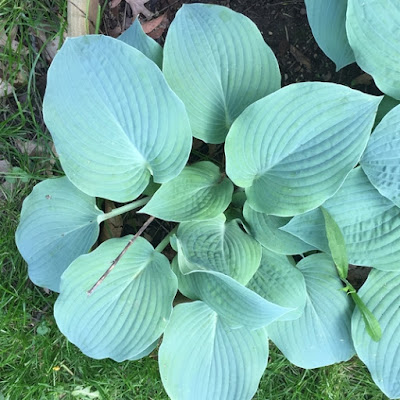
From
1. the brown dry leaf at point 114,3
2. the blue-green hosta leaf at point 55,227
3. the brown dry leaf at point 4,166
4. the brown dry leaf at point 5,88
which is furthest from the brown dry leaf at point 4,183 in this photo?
the brown dry leaf at point 114,3

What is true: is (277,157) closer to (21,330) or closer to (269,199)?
(269,199)

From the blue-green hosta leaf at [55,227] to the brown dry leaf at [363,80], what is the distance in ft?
2.92

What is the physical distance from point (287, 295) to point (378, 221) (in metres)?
0.30

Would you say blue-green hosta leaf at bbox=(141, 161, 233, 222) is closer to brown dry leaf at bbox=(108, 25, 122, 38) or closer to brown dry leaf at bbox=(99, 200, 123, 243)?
brown dry leaf at bbox=(99, 200, 123, 243)

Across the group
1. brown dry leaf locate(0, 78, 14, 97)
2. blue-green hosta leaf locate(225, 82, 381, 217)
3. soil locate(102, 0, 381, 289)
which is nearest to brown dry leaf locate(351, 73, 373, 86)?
soil locate(102, 0, 381, 289)

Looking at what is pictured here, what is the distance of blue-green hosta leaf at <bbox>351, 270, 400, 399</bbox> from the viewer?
125 centimetres

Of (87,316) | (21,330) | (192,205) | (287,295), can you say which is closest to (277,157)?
(192,205)

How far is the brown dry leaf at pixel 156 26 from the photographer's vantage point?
150cm

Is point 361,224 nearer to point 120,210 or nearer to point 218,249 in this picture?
point 218,249

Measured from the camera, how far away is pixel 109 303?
123 cm

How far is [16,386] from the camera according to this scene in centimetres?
154

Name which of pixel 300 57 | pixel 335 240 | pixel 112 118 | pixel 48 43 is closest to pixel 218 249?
pixel 335 240

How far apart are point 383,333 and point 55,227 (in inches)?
38.2

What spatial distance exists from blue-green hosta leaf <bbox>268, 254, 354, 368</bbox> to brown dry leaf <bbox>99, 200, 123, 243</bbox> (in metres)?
0.58
